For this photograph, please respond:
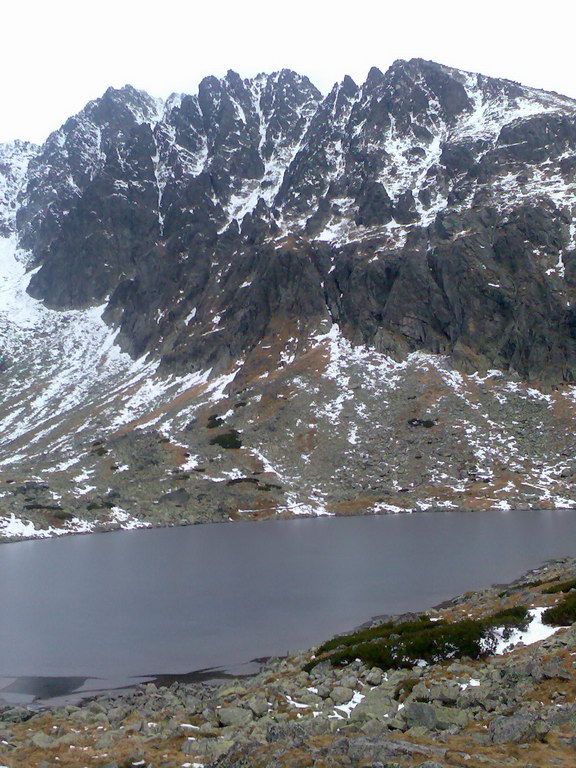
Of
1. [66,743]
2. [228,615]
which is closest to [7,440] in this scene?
[228,615]

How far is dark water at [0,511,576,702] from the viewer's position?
3622 centimetres

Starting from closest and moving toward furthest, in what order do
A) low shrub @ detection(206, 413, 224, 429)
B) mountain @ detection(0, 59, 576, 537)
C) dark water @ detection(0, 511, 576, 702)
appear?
dark water @ detection(0, 511, 576, 702), mountain @ detection(0, 59, 576, 537), low shrub @ detection(206, 413, 224, 429)

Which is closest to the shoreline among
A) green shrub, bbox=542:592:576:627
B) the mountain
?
the mountain

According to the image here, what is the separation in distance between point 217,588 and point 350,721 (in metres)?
38.5

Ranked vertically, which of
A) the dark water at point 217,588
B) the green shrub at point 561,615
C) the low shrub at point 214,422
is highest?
the low shrub at point 214,422

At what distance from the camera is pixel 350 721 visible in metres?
17.2

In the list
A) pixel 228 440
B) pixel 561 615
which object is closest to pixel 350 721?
pixel 561 615

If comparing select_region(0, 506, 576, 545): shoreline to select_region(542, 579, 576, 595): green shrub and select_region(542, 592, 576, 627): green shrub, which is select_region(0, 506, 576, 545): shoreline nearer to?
select_region(542, 579, 576, 595): green shrub

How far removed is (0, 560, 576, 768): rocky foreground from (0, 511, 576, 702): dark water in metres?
9.84

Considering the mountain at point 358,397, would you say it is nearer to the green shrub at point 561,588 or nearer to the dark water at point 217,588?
the dark water at point 217,588

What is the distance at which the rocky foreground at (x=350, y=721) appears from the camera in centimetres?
1369

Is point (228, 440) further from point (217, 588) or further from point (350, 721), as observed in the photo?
point (350, 721)

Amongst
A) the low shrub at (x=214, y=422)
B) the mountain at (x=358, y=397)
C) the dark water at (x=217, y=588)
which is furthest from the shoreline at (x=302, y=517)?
the low shrub at (x=214, y=422)

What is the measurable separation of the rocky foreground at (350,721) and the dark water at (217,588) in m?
9.84
